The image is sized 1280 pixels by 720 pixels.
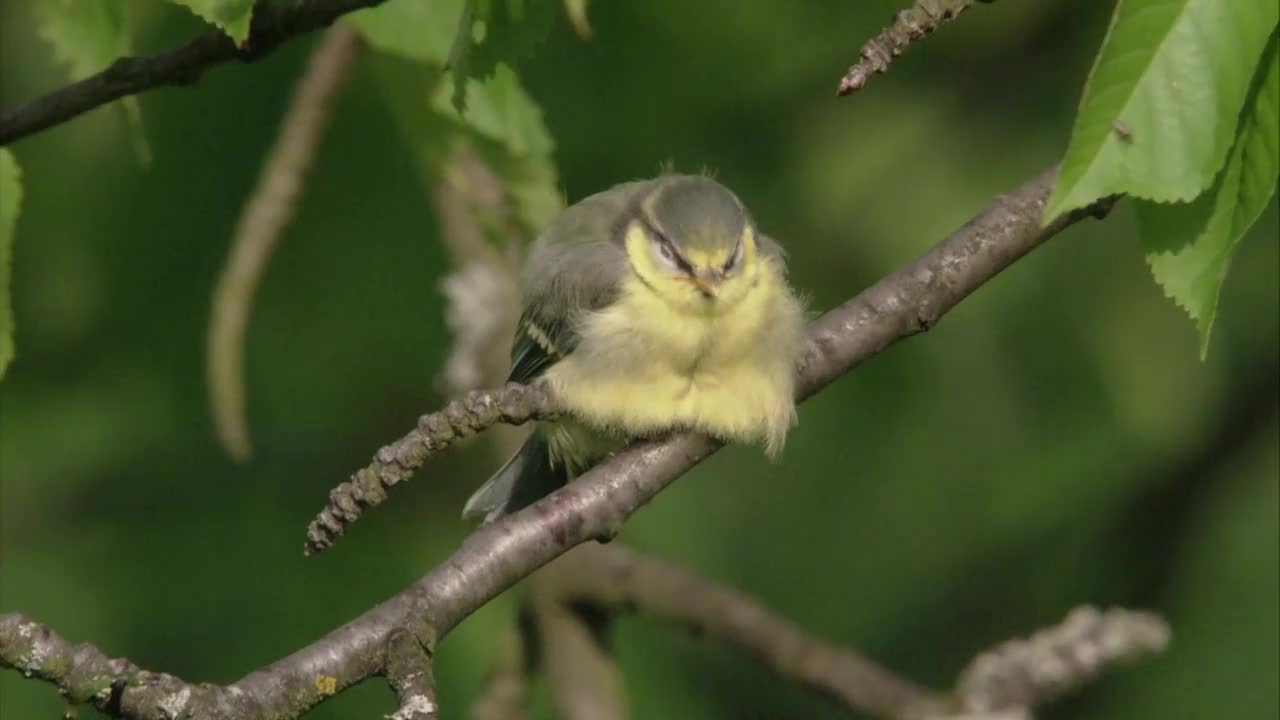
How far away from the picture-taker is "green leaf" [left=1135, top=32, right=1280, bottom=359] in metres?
2.33

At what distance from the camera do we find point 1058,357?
5.74 meters

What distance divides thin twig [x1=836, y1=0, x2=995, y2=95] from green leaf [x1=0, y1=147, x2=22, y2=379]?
130cm

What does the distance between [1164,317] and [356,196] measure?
7.85ft

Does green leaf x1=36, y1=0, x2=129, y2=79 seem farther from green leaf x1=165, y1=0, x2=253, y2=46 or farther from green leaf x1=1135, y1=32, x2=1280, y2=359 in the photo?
green leaf x1=1135, y1=32, x2=1280, y2=359

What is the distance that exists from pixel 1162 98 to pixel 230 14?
1.21m

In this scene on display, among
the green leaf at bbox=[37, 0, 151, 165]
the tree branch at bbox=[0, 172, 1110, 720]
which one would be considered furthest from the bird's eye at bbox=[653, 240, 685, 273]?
the green leaf at bbox=[37, 0, 151, 165]

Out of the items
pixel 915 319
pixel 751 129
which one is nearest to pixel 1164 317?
pixel 751 129

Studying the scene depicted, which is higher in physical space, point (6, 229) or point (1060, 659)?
point (6, 229)

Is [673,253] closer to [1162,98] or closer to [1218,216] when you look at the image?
[1218,216]

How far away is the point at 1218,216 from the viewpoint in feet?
7.90

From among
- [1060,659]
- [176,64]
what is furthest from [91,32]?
[1060,659]

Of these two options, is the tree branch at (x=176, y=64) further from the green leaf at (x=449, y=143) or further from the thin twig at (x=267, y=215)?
the thin twig at (x=267, y=215)

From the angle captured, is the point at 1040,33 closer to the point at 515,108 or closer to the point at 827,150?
the point at 827,150

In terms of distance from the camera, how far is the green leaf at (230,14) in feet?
7.97
